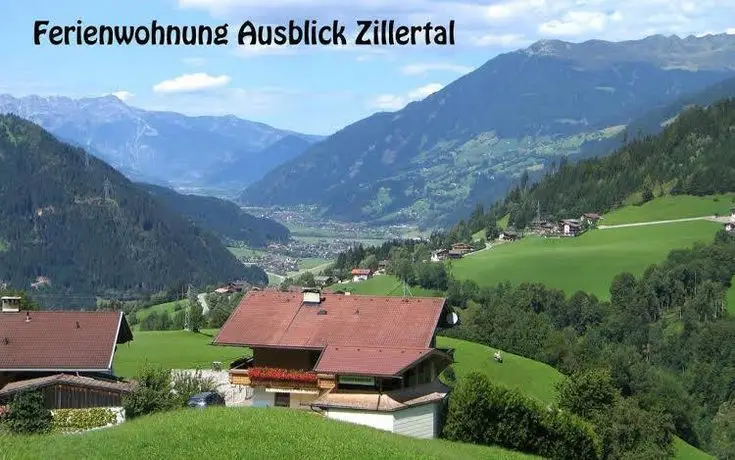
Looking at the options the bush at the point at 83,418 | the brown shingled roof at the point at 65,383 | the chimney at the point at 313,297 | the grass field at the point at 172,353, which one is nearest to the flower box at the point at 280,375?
the chimney at the point at 313,297

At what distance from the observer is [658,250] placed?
17775cm

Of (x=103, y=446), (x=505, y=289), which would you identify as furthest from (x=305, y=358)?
(x=505, y=289)

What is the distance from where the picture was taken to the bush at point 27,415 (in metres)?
39.1

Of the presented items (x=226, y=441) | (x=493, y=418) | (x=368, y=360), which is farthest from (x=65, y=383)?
(x=493, y=418)

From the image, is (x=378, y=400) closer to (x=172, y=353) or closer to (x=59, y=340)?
(x=59, y=340)

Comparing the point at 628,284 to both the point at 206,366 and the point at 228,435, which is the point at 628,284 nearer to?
the point at 206,366

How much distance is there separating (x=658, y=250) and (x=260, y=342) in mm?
144539

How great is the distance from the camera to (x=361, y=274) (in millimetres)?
188875

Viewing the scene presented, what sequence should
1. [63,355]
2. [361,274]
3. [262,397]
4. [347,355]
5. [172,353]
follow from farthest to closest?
[361,274] < [172,353] < [262,397] < [63,355] < [347,355]

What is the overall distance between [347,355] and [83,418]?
38.2 ft

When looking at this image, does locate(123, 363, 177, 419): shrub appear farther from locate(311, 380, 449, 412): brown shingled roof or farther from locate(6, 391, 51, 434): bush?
locate(311, 380, 449, 412): brown shingled roof

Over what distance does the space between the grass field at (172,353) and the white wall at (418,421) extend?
93.1ft

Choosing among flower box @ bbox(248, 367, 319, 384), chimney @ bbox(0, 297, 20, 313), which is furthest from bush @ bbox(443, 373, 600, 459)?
chimney @ bbox(0, 297, 20, 313)

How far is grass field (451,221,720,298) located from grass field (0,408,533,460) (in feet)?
437
